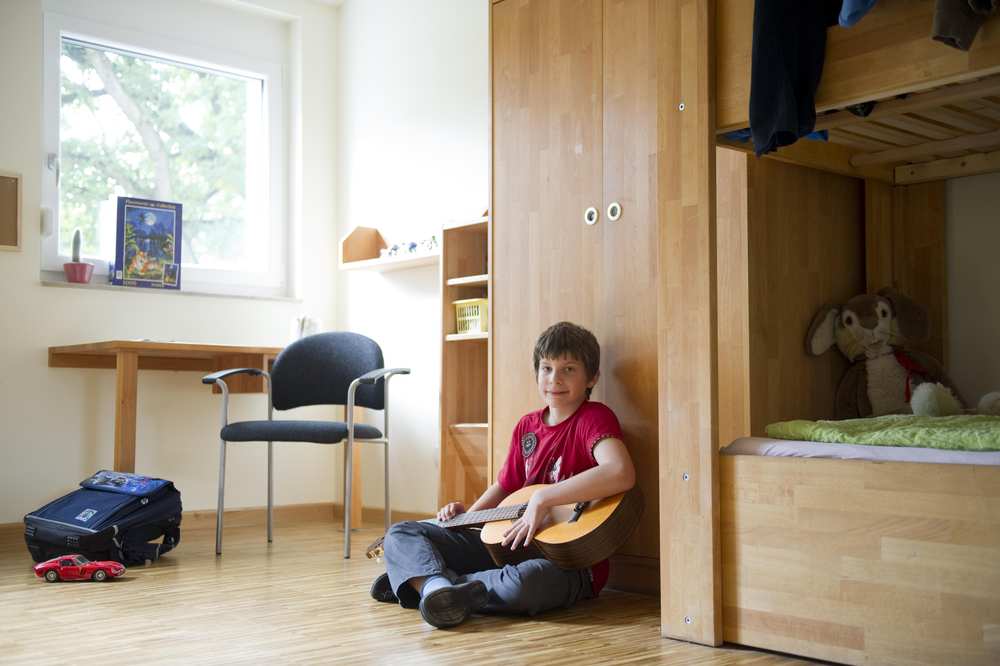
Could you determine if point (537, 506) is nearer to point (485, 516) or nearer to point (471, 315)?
point (485, 516)

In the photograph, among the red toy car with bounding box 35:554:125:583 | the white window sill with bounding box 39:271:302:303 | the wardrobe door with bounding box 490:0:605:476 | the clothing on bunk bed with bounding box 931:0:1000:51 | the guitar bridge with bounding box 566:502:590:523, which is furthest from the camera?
the white window sill with bounding box 39:271:302:303

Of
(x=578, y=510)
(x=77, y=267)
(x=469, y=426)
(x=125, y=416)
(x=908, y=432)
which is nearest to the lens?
(x=908, y=432)

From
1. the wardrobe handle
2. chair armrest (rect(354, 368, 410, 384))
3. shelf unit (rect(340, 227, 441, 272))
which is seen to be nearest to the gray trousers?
the wardrobe handle

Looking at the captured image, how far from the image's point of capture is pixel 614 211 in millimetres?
2773

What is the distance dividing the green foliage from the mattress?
299cm

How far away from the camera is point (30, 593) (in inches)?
112

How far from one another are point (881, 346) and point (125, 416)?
8.23ft

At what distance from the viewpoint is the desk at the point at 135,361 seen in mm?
3631

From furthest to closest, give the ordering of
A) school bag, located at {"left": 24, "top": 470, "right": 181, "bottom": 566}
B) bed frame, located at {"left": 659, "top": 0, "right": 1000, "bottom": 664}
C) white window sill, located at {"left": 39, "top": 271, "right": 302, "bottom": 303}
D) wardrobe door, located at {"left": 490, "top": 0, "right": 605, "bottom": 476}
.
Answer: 1. white window sill, located at {"left": 39, "top": 271, "right": 302, "bottom": 303}
2. school bag, located at {"left": 24, "top": 470, "right": 181, "bottom": 566}
3. wardrobe door, located at {"left": 490, "top": 0, "right": 605, "bottom": 476}
4. bed frame, located at {"left": 659, "top": 0, "right": 1000, "bottom": 664}

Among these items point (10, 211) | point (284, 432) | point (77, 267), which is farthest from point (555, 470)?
point (10, 211)

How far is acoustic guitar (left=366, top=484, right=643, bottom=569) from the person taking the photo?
2338 mm

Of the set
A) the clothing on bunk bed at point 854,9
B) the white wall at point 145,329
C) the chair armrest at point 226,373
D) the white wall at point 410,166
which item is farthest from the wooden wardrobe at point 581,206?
the white wall at point 145,329

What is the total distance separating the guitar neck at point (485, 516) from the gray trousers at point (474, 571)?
0.05 m

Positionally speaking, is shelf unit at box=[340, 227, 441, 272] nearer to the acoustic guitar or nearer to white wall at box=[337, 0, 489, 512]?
white wall at box=[337, 0, 489, 512]
